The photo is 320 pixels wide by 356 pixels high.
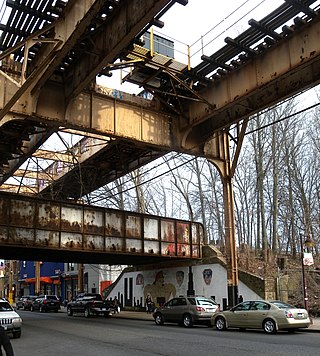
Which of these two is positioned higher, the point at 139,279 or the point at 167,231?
the point at 167,231

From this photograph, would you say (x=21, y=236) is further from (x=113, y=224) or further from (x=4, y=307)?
(x=4, y=307)

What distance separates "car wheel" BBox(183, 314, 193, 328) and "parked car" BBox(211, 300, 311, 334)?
7.93 feet

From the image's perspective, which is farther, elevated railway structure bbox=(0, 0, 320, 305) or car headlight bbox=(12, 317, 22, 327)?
car headlight bbox=(12, 317, 22, 327)

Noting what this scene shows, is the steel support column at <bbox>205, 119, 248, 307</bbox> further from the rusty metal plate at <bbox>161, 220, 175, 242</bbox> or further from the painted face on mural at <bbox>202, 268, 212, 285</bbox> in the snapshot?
the rusty metal plate at <bbox>161, 220, 175, 242</bbox>

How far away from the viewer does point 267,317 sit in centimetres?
1708

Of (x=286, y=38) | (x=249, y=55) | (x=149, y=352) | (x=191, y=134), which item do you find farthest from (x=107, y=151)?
(x=149, y=352)

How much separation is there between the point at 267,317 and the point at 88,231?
1282cm

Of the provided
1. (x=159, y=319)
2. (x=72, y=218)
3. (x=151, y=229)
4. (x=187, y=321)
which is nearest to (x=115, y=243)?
(x=151, y=229)

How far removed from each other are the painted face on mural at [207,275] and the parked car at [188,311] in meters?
6.65

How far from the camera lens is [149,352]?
1204cm

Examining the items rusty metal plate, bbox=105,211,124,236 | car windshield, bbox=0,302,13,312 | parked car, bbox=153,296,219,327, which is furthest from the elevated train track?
parked car, bbox=153,296,219,327

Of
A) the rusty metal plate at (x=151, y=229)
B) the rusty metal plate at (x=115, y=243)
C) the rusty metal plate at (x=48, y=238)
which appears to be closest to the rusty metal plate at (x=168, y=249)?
the rusty metal plate at (x=151, y=229)

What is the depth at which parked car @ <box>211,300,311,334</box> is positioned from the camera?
16.7 m

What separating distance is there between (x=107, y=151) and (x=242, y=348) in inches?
615
